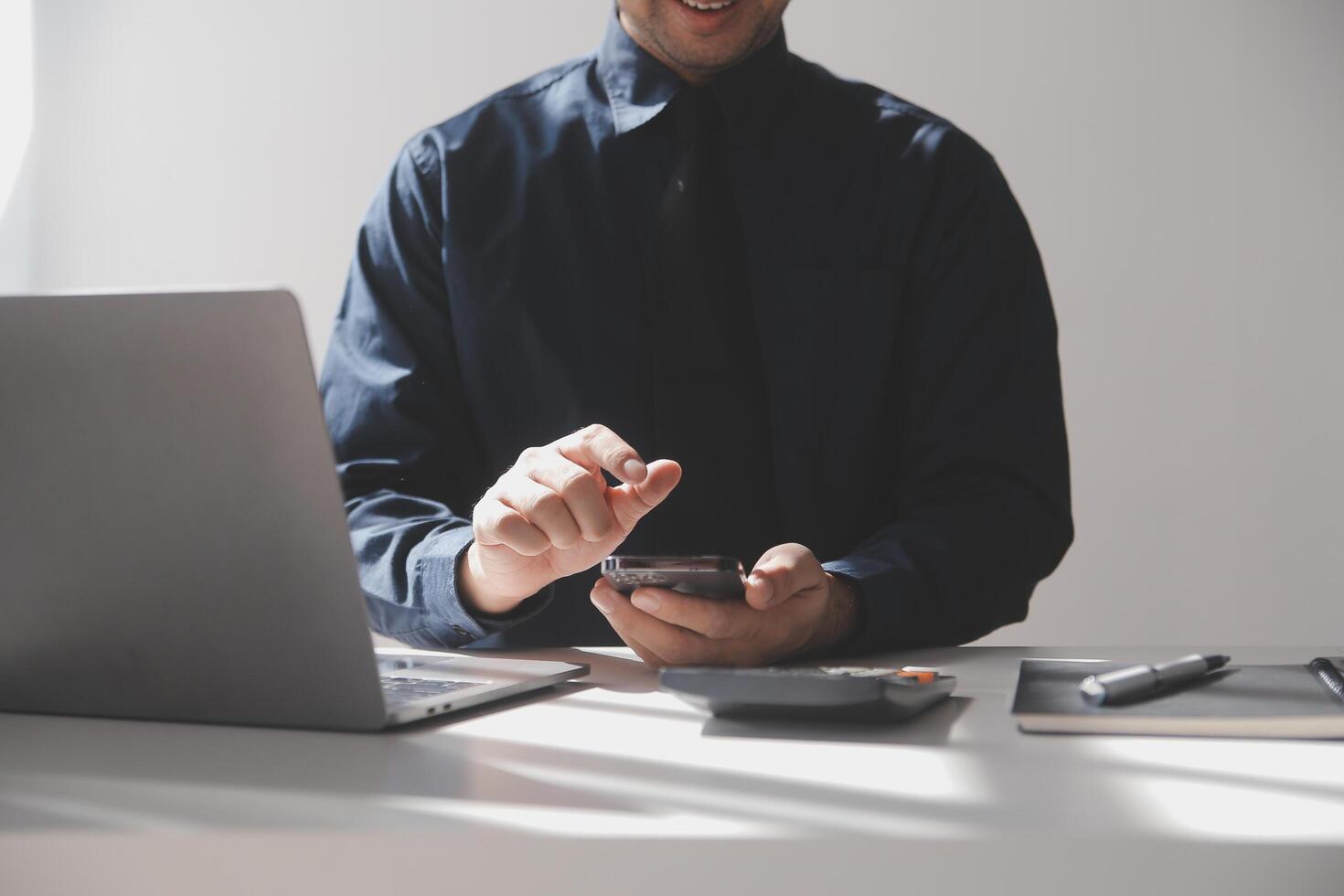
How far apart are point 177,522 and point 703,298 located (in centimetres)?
97

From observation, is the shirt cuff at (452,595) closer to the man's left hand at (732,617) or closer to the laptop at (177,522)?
the man's left hand at (732,617)

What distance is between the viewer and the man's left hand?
975 mm

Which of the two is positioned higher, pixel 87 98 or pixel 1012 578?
pixel 87 98

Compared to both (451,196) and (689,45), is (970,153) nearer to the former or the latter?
(689,45)

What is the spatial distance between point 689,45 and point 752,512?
0.57m

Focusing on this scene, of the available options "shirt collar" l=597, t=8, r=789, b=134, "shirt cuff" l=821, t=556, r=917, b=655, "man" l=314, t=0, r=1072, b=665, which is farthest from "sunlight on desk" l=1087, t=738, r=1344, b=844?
"shirt collar" l=597, t=8, r=789, b=134

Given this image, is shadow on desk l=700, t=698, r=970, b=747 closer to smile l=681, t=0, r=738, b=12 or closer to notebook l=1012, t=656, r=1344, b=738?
notebook l=1012, t=656, r=1344, b=738

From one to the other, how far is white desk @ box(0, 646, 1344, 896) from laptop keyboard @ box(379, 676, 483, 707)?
0.08m

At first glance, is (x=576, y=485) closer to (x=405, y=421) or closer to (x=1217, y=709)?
(x=1217, y=709)

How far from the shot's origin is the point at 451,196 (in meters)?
1.66

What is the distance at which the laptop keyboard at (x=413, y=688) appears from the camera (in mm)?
806

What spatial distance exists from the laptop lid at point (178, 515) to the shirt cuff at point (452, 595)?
0.41m

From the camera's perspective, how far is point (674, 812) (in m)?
0.54

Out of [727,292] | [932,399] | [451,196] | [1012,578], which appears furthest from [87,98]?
[1012,578]
